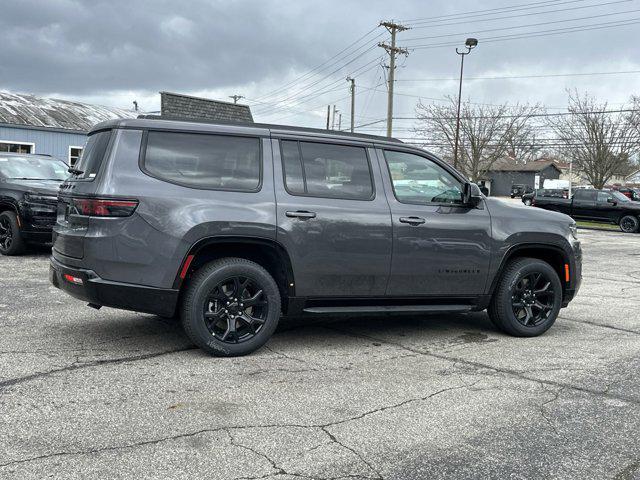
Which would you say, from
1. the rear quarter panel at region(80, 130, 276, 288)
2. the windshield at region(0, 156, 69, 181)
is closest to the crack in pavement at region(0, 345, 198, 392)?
the rear quarter panel at region(80, 130, 276, 288)

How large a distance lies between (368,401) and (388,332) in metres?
2.06

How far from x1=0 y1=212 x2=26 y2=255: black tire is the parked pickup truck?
73.5ft

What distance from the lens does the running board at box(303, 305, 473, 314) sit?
17.0ft

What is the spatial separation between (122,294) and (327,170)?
1969 mm

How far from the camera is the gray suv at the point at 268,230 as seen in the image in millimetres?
4648

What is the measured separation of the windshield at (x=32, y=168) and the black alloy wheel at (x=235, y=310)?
7577mm

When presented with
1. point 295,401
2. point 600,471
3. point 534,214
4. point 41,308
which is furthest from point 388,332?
point 41,308

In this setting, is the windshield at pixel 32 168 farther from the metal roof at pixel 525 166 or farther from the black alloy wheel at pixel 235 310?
the metal roof at pixel 525 166

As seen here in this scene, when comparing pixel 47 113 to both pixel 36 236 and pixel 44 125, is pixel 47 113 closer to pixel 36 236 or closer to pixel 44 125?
pixel 44 125

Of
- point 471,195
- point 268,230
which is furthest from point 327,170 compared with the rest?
point 471,195

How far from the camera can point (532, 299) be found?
606cm

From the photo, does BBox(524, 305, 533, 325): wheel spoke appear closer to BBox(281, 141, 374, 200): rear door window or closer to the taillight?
BBox(281, 141, 374, 200): rear door window

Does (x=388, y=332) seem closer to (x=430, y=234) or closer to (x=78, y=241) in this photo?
(x=430, y=234)

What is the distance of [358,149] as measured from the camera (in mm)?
5465
